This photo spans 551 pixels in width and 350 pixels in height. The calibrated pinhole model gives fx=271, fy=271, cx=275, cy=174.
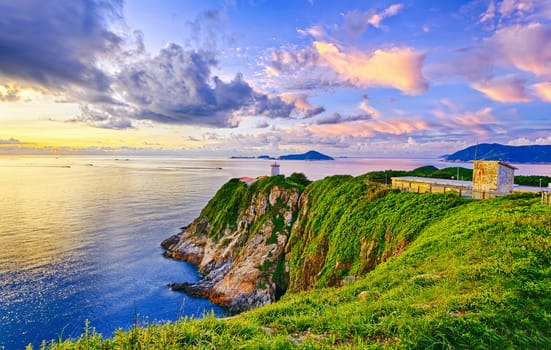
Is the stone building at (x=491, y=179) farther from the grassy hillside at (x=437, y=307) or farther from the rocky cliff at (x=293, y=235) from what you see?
the grassy hillside at (x=437, y=307)

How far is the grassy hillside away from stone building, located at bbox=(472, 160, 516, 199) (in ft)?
13.7

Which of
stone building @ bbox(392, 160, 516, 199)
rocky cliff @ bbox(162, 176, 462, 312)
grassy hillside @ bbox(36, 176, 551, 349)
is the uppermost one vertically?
stone building @ bbox(392, 160, 516, 199)

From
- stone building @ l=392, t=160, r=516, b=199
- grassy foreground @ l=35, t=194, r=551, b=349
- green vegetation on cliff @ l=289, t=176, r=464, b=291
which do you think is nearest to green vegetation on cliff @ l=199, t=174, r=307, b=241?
green vegetation on cliff @ l=289, t=176, r=464, b=291

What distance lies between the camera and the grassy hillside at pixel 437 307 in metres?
5.77

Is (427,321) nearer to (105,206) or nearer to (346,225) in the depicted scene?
(346,225)

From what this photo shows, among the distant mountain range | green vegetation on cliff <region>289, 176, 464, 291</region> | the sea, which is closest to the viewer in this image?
green vegetation on cliff <region>289, 176, 464, 291</region>

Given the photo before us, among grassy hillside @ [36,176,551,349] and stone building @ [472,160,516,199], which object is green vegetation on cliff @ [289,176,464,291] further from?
stone building @ [472,160,516,199]

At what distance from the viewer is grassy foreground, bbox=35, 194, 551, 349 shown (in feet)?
18.8

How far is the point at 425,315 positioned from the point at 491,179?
65.0 feet

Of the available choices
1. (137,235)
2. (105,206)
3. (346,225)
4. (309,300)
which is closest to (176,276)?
(137,235)

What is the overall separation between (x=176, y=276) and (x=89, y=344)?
→ 39797 millimetres

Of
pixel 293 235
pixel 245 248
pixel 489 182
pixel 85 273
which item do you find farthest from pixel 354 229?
pixel 85 273

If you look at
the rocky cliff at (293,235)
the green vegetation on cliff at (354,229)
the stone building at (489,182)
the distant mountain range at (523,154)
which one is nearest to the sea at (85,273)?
the rocky cliff at (293,235)

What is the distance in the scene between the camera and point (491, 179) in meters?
21.1
